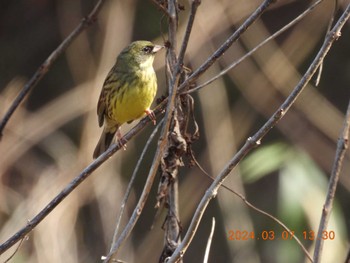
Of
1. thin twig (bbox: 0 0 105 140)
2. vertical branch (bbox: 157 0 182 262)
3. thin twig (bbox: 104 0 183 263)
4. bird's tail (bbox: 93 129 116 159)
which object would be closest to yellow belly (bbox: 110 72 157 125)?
bird's tail (bbox: 93 129 116 159)

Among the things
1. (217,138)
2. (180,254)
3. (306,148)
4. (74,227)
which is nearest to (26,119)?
(74,227)

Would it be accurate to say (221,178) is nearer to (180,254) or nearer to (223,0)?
(180,254)

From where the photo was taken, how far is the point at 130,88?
165 inches

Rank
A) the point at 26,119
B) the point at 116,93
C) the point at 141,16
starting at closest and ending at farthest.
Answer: the point at 116,93, the point at 26,119, the point at 141,16

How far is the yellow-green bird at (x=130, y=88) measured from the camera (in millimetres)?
4125

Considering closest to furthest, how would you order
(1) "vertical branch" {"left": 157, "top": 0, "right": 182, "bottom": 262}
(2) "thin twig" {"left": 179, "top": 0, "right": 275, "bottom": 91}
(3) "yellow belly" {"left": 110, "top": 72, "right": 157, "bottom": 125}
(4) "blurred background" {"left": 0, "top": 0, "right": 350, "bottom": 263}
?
(2) "thin twig" {"left": 179, "top": 0, "right": 275, "bottom": 91} < (1) "vertical branch" {"left": 157, "top": 0, "right": 182, "bottom": 262} < (3) "yellow belly" {"left": 110, "top": 72, "right": 157, "bottom": 125} < (4) "blurred background" {"left": 0, "top": 0, "right": 350, "bottom": 263}

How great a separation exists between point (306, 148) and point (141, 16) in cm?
203

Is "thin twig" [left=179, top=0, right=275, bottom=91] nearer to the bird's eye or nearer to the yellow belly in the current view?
the yellow belly

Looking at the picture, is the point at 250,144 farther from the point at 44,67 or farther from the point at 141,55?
the point at 141,55

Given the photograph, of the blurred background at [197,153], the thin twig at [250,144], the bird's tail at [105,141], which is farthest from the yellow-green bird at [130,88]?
the thin twig at [250,144]

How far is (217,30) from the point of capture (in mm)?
5656

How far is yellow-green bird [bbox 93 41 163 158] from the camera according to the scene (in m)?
4.12

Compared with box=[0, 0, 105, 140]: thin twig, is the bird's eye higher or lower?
higher

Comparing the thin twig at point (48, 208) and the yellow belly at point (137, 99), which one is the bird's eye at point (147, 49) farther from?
the thin twig at point (48, 208)
